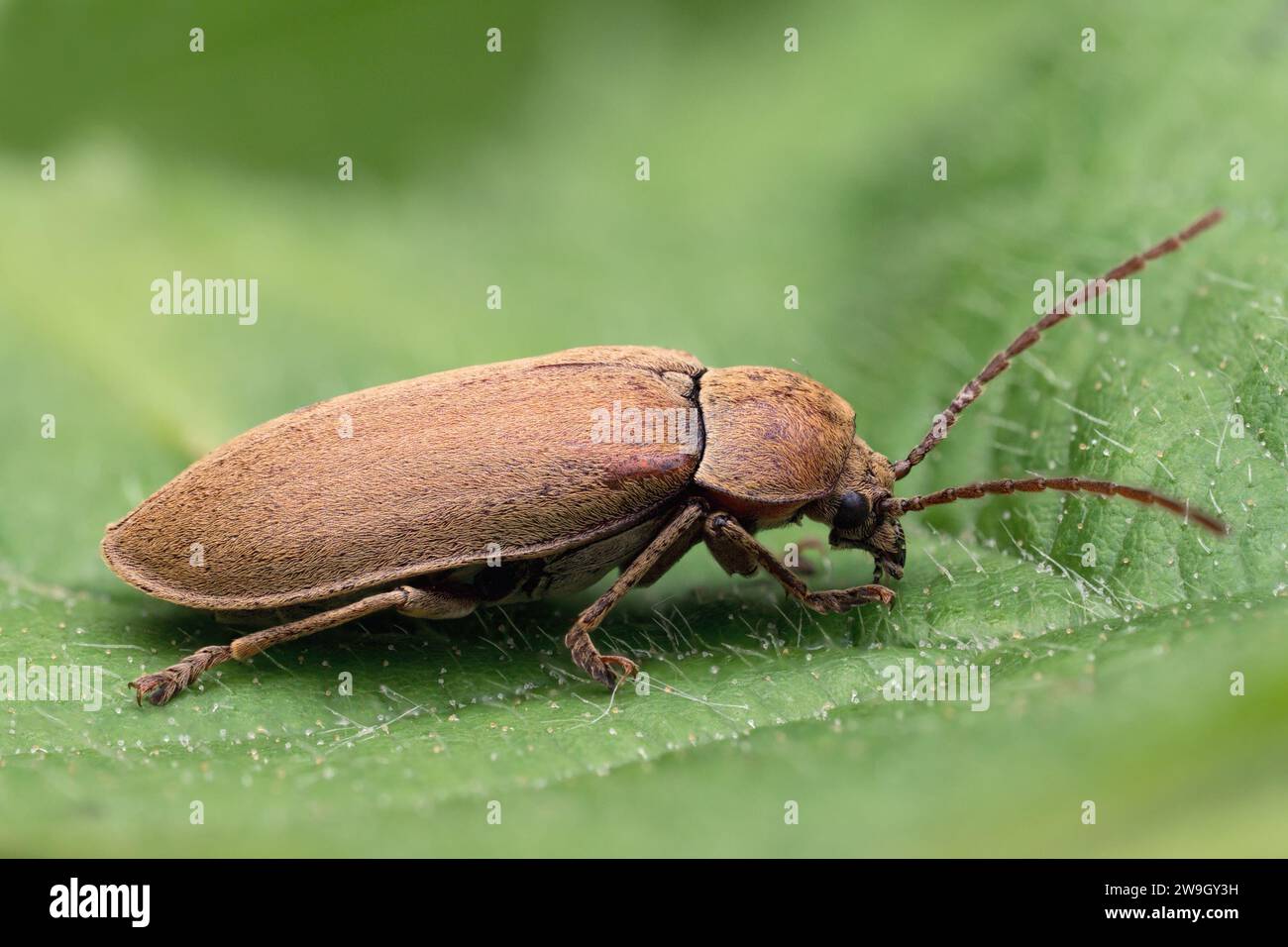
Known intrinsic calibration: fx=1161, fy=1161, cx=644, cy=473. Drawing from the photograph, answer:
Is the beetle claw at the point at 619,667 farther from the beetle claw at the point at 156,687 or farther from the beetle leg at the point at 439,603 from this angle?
the beetle claw at the point at 156,687

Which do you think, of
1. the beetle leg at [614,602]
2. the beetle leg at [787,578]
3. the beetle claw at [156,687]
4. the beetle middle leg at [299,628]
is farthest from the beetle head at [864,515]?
the beetle claw at [156,687]

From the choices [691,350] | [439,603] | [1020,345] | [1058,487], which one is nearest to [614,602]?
[439,603]

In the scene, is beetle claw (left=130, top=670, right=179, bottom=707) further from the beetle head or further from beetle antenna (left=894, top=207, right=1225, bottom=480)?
beetle antenna (left=894, top=207, right=1225, bottom=480)

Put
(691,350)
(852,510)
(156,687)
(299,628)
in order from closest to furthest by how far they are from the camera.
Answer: (156,687), (299,628), (852,510), (691,350)

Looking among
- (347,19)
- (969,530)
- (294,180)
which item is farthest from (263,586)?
(347,19)

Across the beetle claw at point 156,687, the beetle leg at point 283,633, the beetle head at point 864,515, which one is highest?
the beetle head at point 864,515

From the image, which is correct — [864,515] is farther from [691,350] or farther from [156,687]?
[156,687]

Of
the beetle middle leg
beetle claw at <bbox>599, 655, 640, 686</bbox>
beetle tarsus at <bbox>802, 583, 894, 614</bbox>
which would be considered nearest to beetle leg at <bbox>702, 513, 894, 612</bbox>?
beetle tarsus at <bbox>802, 583, 894, 614</bbox>
